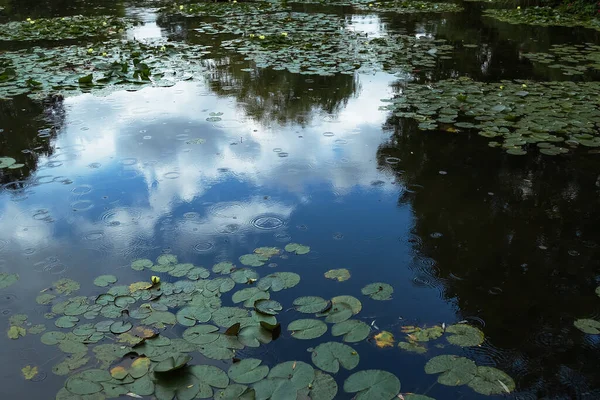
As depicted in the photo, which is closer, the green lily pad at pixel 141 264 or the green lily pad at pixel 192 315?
the green lily pad at pixel 192 315

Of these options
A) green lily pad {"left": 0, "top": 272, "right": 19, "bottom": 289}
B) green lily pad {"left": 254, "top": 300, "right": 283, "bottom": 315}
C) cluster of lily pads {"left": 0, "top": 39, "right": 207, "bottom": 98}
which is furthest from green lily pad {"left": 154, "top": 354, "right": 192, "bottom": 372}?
cluster of lily pads {"left": 0, "top": 39, "right": 207, "bottom": 98}

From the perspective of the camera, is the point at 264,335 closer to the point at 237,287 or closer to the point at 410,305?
the point at 237,287

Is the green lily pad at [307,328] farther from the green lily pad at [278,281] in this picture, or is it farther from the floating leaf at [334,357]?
the green lily pad at [278,281]

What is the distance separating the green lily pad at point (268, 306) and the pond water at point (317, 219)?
0.03 metres

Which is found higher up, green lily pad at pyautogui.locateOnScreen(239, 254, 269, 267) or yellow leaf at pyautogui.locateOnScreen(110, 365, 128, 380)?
green lily pad at pyautogui.locateOnScreen(239, 254, 269, 267)

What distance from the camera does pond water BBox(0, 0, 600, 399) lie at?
1930 mm

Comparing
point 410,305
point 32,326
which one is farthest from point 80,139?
point 410,305

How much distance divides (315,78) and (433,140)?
220 centimetres

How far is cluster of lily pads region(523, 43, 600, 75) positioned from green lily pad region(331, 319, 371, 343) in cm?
508

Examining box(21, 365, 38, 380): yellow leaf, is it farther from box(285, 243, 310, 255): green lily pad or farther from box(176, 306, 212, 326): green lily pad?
box(285, 243, 310, 255): green lily pad

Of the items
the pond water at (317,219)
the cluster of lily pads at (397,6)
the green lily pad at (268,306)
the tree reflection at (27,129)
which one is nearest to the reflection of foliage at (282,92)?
the pond water at (317,219)

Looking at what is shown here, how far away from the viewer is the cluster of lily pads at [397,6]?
37.7 feet

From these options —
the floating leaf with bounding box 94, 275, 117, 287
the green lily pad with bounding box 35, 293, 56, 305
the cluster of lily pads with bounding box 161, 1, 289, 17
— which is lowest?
the green lily pad with bounding box 35, 293, 56, 305

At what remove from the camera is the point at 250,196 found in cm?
310
